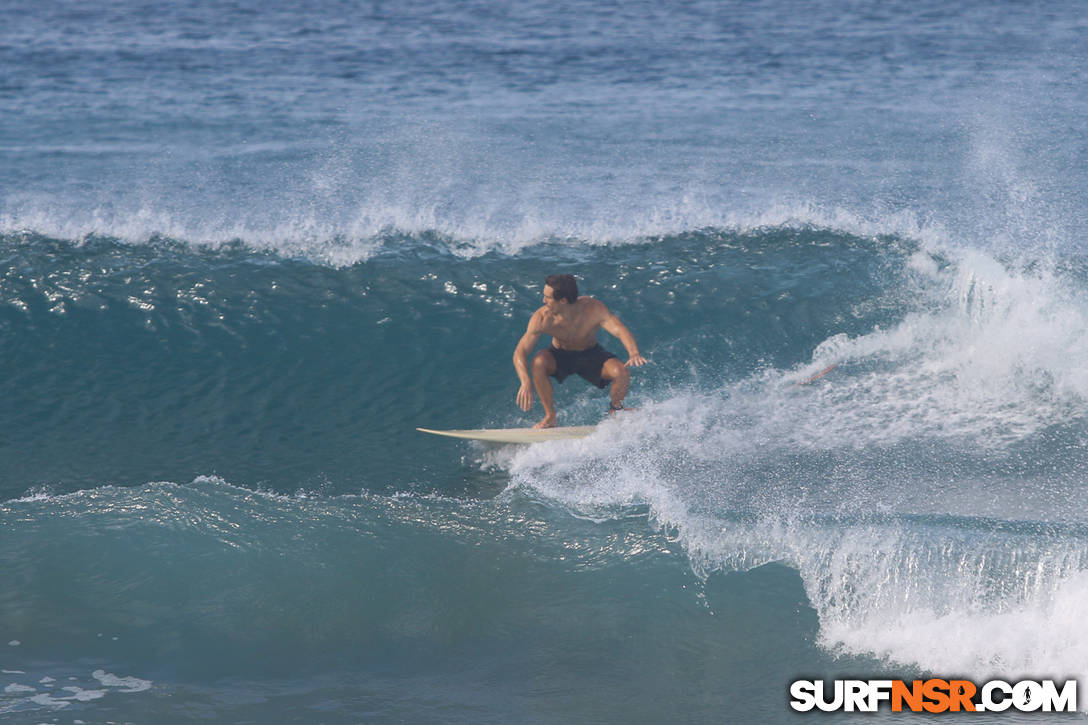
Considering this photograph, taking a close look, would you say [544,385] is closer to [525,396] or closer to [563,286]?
[525,396]

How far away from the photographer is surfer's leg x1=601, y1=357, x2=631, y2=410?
9.09 meters

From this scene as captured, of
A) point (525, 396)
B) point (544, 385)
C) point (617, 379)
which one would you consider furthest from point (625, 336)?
point (525, 396)

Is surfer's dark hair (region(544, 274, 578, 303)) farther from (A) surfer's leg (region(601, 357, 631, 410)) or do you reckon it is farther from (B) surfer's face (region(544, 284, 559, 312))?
(A) surfer's leg (region(601, 357, 631, 410))

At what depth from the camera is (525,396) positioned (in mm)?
8820

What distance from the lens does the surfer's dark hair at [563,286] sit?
8.78 meters

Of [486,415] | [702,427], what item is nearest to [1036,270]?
[702,427]

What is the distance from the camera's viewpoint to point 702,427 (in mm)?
9008

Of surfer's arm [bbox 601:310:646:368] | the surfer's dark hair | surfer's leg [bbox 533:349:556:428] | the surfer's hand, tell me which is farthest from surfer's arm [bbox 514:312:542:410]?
surfer's arm [bbox 601:310:646:368]

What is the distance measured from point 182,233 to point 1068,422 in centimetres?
985

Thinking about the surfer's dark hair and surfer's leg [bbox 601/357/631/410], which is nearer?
the surfer's dark hair

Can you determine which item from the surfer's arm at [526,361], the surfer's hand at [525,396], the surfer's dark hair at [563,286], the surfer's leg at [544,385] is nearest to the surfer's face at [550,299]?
the surfer's dark hair at [563,286]

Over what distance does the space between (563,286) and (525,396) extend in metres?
0.89

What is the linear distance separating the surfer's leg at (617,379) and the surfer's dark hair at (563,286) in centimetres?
→ 64

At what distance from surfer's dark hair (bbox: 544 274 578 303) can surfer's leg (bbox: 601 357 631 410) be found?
640 millimetres
